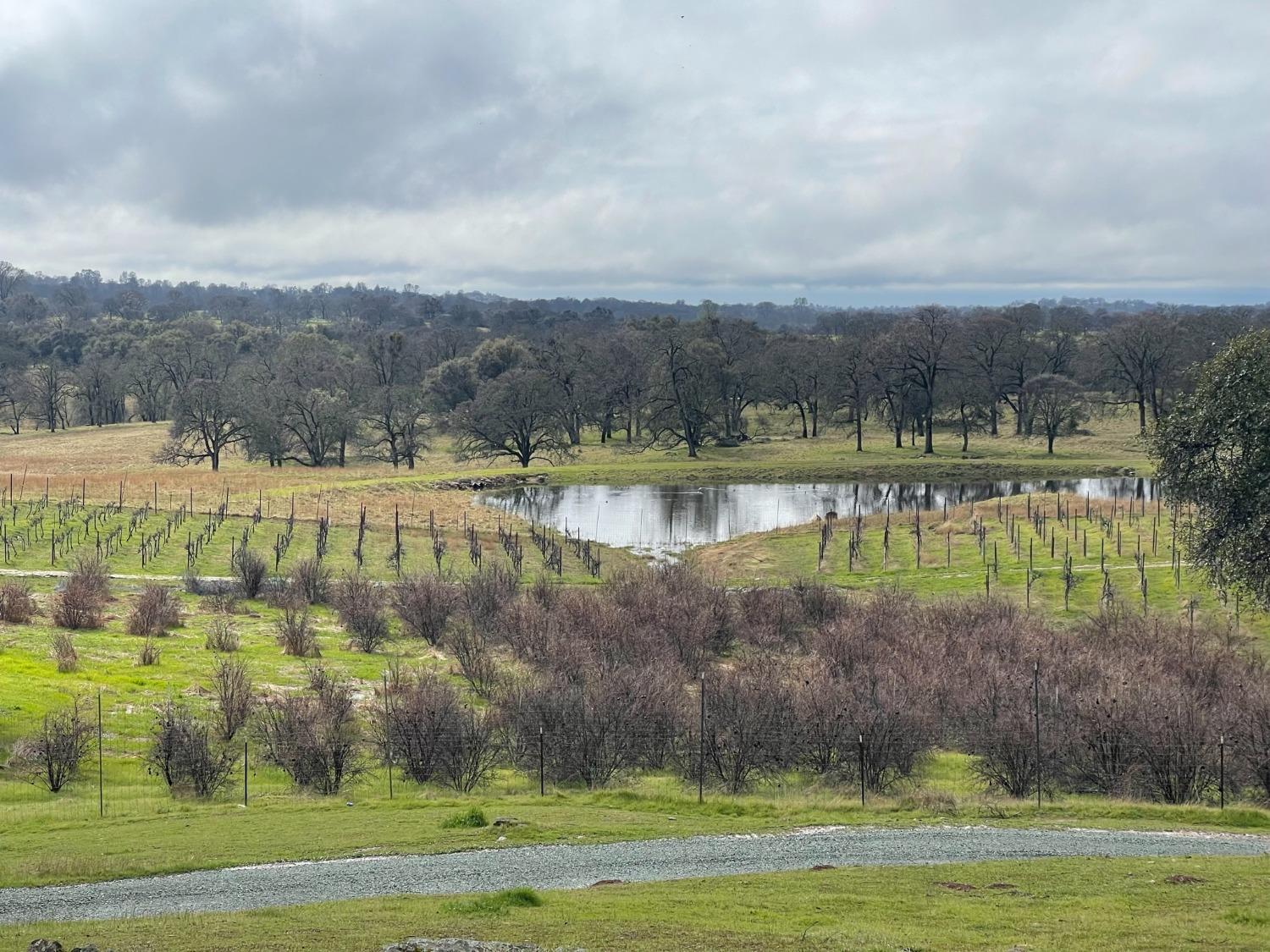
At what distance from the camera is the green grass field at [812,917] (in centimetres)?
1608

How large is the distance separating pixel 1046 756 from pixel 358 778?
1631cm

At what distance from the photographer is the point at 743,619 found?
4678cm

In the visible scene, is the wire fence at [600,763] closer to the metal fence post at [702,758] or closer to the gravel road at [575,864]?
the metal fence post at [702,758]

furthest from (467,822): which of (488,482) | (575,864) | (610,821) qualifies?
(488,482)

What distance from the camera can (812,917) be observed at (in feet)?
56.9

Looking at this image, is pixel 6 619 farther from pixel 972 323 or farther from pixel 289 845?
pixel 972 323

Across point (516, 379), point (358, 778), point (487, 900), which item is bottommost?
point (358, 778)

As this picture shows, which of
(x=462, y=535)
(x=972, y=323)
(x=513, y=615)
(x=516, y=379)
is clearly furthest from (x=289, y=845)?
(x=972, y=323)

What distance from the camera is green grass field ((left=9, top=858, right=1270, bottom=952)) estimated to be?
52.7ft

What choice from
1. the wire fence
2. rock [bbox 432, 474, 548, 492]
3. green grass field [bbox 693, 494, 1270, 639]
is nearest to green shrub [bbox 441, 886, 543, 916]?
the wire fence

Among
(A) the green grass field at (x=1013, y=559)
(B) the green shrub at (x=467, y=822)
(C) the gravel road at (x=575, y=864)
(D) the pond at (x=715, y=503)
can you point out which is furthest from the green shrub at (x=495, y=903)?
(D) the pond at (x=715, y=503)

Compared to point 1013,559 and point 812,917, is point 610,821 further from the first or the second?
point 1013,559

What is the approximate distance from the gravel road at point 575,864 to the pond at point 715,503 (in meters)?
45.0

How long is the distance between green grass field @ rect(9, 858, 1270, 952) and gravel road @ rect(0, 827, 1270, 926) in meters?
1.04
